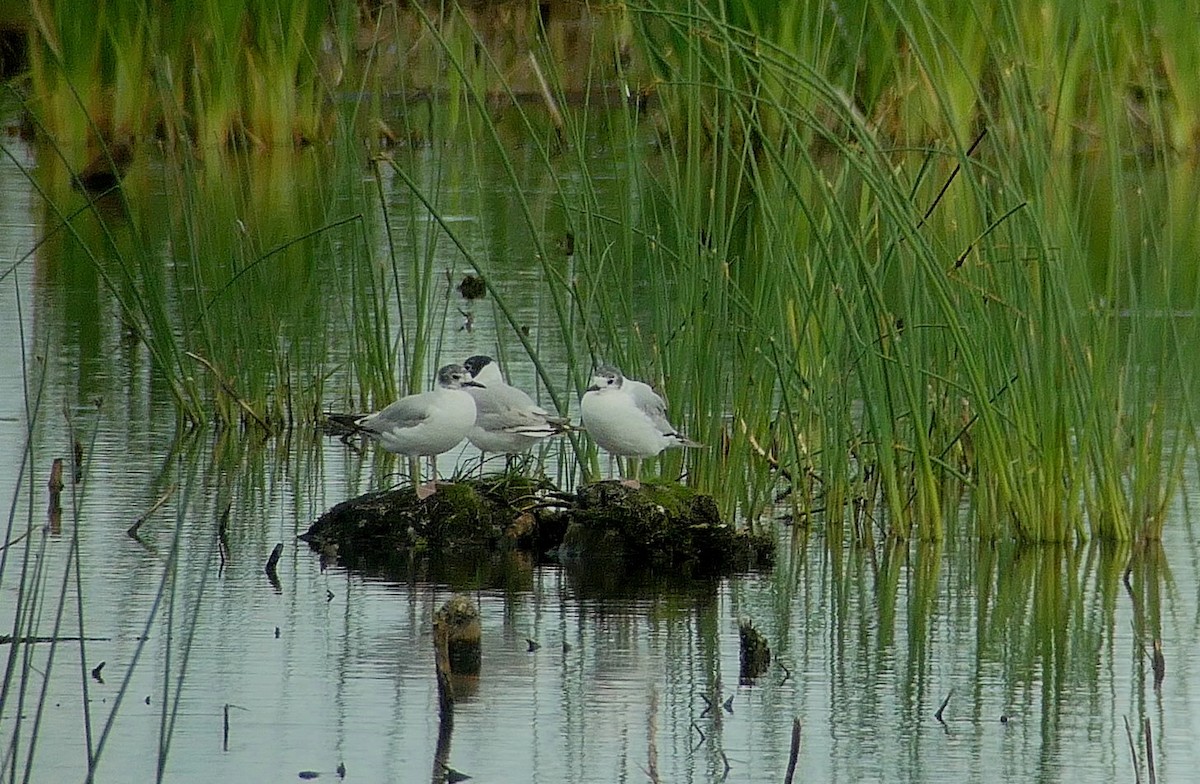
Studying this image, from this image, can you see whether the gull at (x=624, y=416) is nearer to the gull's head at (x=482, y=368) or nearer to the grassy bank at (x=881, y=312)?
the grassy bank at (x=881, y=312)

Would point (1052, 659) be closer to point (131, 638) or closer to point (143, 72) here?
point (131, 638)

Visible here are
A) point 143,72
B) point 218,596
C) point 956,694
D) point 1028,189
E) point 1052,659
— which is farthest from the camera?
point 143,72

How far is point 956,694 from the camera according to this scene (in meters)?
4.38

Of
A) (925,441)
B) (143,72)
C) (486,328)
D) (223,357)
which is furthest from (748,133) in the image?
(143,72)

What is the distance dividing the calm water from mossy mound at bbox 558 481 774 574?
105 millimetres

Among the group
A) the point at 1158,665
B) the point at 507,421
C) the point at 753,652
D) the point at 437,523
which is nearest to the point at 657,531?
the point at 507,421

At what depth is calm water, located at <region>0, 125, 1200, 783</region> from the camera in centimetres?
390

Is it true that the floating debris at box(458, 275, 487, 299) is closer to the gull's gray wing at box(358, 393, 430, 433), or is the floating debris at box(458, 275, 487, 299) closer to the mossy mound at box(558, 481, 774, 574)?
the gull's gray wing at box(358, 393, 430, 433)

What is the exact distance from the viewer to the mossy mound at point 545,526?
5477mm

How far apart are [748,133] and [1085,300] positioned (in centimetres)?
87

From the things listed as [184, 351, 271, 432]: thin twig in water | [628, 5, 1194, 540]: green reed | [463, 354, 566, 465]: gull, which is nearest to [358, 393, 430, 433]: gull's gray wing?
[463, 354, 566, 465]: gull

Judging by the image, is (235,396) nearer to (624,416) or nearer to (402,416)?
(402,416)

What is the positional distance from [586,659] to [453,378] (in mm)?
1139

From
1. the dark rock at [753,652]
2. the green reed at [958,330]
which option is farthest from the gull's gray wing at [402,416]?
the dark rock at [753,652]
